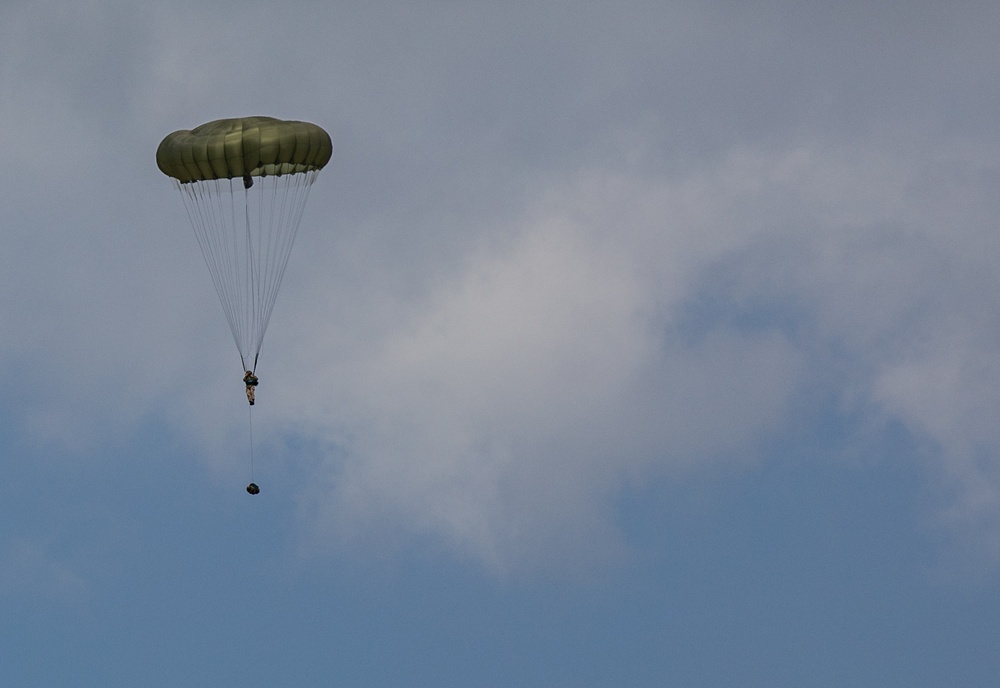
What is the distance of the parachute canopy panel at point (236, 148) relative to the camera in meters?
128

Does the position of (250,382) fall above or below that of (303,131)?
below

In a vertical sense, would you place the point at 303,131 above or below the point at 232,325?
above

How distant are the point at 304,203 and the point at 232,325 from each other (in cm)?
833

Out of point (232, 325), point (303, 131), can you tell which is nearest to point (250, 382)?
point (232, 325)

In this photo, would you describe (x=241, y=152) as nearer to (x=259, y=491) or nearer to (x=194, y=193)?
(x=194, y=193)

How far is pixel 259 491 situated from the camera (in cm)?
12662

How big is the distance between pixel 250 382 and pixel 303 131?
37.4 ft

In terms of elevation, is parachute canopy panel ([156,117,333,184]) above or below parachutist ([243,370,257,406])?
above

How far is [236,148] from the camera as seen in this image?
128 meters

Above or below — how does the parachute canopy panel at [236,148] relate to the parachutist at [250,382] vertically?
above

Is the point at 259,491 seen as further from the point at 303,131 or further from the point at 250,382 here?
the point at 303,131

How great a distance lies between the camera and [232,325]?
126438 mm

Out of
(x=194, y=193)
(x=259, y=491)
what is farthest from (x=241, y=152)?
(x=259, y=491)

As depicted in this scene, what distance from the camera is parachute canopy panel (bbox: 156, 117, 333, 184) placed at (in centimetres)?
12762
